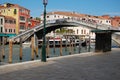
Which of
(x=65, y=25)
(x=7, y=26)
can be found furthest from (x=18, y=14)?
(x=65, y=25)

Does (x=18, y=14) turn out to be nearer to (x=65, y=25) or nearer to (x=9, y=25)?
(x=9, y=25)

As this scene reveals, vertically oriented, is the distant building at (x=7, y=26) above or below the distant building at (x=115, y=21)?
below

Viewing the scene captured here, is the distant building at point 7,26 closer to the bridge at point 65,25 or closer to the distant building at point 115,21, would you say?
the bridge at point 65,25

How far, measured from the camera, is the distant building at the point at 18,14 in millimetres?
62406

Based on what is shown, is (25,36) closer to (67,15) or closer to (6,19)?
(6,19)

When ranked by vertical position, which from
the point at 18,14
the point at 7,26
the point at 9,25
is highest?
the point at 18,14

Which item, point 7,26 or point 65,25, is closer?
point 65,25

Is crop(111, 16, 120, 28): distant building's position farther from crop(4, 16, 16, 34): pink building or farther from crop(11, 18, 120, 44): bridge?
crop(4, 16, 16, 34): pink building

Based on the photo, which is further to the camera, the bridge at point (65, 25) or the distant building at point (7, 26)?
the distant building at point (7, 26)

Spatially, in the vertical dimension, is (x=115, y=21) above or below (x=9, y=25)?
above

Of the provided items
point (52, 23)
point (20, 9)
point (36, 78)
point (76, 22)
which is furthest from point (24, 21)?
point (36, 78)

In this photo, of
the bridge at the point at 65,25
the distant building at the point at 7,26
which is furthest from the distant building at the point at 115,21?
the distant building at the point at 7,26

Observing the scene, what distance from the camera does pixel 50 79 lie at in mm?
8102

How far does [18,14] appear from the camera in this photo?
62.6m
